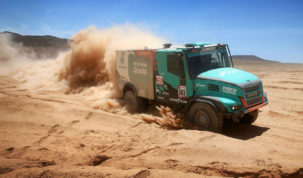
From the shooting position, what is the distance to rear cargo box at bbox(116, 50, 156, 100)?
8.18 metres

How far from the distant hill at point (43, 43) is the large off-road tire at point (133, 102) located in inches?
1863

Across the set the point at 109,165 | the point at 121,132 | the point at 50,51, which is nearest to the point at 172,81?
the point at 121,132

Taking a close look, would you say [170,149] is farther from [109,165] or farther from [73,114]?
[73,114]

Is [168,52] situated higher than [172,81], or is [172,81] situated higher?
[168,52]

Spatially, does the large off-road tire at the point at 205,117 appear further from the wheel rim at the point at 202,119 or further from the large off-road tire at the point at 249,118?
the large off-road tire at the point at 249,118

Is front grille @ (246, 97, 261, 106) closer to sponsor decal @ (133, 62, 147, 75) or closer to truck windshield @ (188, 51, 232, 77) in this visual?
truck windshield @ (188, 51, 232, 77)

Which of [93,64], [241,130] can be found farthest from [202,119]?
[93,64]

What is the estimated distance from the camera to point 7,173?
13.8 ft

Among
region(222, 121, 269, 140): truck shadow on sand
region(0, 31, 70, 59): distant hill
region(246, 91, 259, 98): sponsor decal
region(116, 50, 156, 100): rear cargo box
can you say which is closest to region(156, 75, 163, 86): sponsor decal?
region(116, 50, 156, 100): rear cargo box

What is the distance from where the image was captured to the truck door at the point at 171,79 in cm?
718

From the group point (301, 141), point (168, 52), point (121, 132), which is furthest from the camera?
point (168, 52)

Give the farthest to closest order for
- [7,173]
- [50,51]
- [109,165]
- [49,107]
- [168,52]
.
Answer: [50,51] → [49,107] → [168,52] → [109,165] → [7,173]

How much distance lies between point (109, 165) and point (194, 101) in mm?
3048

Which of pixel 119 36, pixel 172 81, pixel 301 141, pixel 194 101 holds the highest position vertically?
pixel 119 36
